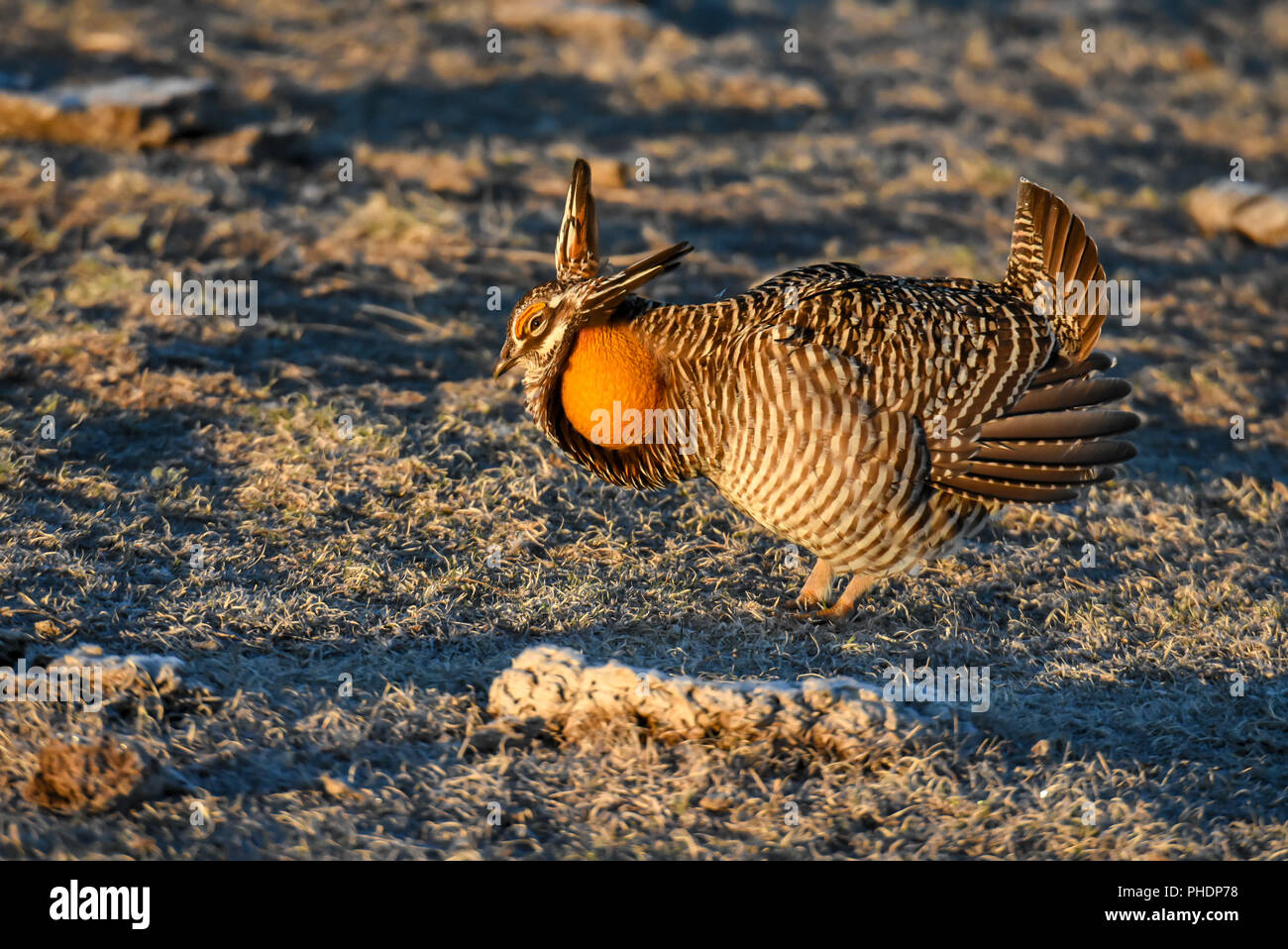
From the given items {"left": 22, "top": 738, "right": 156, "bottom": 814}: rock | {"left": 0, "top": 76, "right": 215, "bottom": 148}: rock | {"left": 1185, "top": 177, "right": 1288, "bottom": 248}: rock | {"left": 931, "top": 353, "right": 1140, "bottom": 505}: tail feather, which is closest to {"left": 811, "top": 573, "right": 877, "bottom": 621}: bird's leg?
{"left": 931, "top": 353, "right": 1140, "bottom": 505}: tail feather

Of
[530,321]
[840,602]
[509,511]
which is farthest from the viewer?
[509,511]

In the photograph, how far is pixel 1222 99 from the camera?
11.9m

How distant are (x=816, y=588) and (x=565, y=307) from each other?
1.37 meters

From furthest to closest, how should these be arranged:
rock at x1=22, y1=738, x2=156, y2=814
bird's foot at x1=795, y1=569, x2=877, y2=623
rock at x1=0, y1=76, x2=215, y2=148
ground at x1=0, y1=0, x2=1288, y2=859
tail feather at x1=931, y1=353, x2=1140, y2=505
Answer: rock at x1=0, y1=76, x2=215, y2=148
bird's foot at x1=795, y1=569, x2=877, y2=623
tail feather at x1=931, y1=353, x2=1140, y2=505
ground at x1=0, y1=0, x2=1288, y2=859
rock at x1=22, y1=738, x2=156, y2=814

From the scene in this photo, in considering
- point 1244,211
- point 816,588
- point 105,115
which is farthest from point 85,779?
point 1244,211

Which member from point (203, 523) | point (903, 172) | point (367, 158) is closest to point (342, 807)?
point (203, 523)

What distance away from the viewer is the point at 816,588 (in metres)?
4.87

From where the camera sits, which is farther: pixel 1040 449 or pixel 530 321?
pixel 530 321

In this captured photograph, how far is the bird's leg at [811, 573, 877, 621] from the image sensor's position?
4832 mm

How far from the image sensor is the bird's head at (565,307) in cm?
461

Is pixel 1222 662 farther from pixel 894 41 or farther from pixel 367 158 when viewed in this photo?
pixel 894 41

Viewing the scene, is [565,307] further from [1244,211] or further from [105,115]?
[1244,211]

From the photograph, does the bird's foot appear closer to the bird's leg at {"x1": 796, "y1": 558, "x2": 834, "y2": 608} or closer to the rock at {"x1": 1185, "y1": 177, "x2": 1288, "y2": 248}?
the bird's leg at {"x1": 796, "y1": 558, "x2": 834, "y2": 608}

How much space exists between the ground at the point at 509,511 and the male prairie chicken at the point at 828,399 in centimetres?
51
